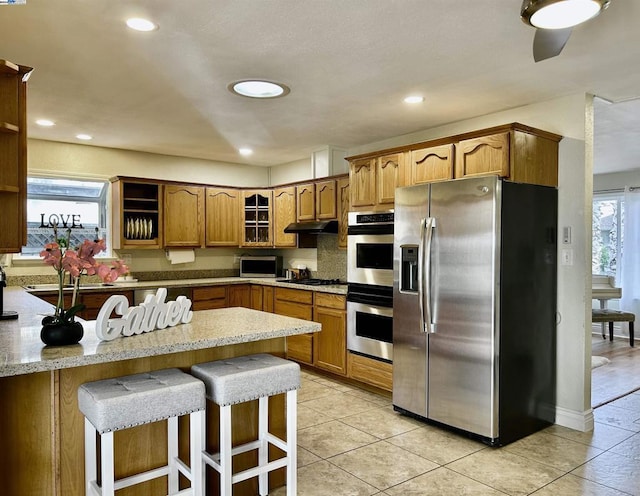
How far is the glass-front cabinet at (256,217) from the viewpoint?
6.48 m

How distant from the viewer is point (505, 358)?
3307 mm

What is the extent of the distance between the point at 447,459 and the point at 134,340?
2125 millimetres

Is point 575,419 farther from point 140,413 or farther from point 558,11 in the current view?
point 140,413

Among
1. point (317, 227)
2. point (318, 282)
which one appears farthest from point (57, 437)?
point (318, 282)

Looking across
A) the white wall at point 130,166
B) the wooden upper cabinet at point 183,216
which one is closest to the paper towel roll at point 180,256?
the wooden upper cabinet at point 183,216

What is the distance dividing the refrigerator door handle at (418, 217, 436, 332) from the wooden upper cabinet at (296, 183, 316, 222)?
7.46 feet

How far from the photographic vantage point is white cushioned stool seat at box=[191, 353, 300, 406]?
2.22 meters

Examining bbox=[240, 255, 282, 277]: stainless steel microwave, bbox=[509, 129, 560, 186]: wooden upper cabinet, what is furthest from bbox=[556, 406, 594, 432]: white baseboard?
bbox=[240, 255, 282, 277]: stainless steel microwave

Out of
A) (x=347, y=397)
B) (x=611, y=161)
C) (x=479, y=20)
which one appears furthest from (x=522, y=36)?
(x=611, y=161)

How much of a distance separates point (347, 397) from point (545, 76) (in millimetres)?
3076

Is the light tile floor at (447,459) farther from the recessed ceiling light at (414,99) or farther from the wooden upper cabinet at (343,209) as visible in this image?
the recessed ceiling light at (414,99)

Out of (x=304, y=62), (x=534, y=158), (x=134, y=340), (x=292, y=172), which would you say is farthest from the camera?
(x=292, y=172)

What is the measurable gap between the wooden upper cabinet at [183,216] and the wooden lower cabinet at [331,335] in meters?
1.95

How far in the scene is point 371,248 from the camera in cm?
441
